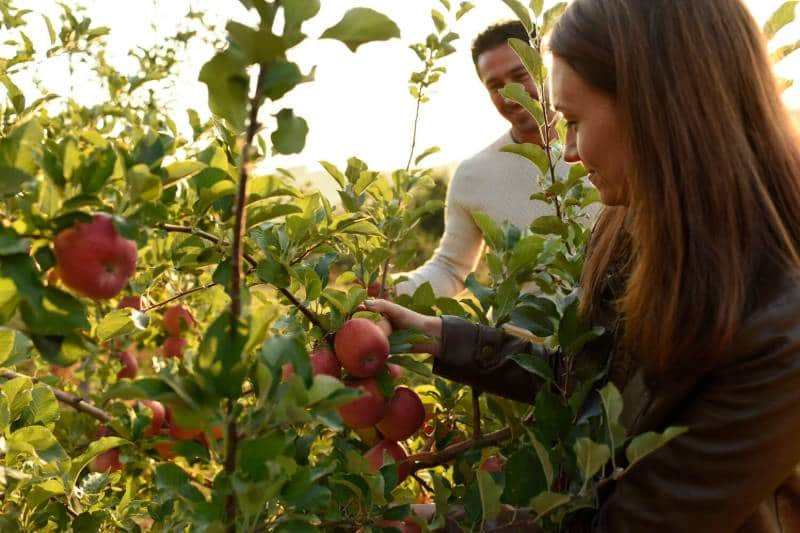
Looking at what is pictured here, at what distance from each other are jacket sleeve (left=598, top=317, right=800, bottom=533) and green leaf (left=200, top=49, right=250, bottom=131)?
28.9 inches

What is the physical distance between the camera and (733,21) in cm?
129

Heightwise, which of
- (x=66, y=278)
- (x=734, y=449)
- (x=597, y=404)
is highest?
(x=66, y=278)

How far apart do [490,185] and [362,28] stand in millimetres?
1980

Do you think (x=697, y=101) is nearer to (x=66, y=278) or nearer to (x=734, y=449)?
(x=734, y=449)

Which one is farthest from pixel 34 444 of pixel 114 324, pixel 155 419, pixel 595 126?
pixel 595 126

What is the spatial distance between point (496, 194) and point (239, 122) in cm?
198

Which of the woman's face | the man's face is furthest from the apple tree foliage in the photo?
the man's face

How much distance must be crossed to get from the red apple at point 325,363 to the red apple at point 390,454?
8.0 inches

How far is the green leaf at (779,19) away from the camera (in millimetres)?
1718

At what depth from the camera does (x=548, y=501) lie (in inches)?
44.4

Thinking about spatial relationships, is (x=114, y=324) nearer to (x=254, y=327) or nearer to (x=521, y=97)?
(x=254, y=327)

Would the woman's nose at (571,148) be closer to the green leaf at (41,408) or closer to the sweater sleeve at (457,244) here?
the green leaf at (41,408)

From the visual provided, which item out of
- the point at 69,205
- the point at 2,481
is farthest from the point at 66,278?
the point at 2,481

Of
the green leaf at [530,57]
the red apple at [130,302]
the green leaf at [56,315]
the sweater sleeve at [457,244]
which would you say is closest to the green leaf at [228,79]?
the green leaf at [56,315]
